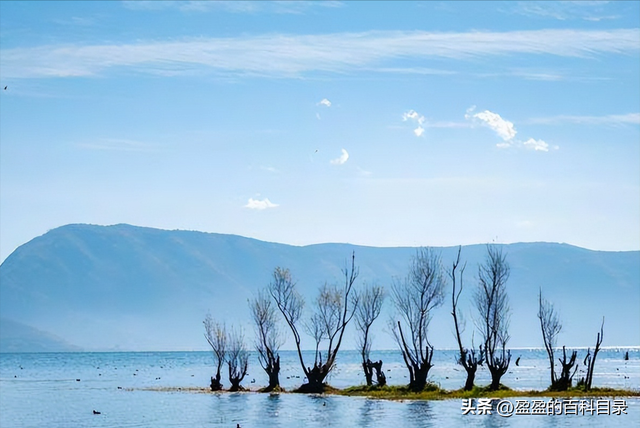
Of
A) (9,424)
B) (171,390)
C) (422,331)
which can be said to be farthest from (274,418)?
(171,390)

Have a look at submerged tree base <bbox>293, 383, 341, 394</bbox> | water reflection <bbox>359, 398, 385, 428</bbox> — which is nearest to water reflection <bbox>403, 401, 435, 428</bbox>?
water reflection <bbox>359, 398, 385, 428</bbox>

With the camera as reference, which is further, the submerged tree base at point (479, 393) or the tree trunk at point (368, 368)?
the tree trunk at point (368, 368)

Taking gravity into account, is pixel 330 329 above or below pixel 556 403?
above

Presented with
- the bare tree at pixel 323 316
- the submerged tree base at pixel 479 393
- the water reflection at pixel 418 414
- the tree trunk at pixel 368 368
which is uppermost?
the bare tree at pixel 323 316

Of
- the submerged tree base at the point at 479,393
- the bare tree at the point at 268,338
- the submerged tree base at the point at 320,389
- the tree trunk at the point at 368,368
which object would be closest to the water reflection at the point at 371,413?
the submerged tree base at the point at 479,393

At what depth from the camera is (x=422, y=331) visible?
246 feet

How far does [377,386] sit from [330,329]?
8.01 meters

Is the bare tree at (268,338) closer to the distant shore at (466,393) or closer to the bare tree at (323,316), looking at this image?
the bare tree at (323,316)

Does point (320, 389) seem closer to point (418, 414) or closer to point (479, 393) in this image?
point (479, 393)

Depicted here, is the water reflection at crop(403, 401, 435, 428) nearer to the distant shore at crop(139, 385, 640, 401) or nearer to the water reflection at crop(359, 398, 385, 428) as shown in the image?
the water reflection at crop(359, 398, 385, 428)

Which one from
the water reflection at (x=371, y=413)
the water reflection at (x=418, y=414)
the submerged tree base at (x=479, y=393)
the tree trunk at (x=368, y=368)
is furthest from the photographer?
the tree trunk at (x=368, y=368)

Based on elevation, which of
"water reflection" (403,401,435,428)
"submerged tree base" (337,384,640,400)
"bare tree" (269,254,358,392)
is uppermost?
"bare tree" (269,254,358,392)

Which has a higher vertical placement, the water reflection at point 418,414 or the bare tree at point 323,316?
the bare tree at point 323,316

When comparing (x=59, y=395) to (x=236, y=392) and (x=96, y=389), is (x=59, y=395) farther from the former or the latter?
(x=236, y=392)
